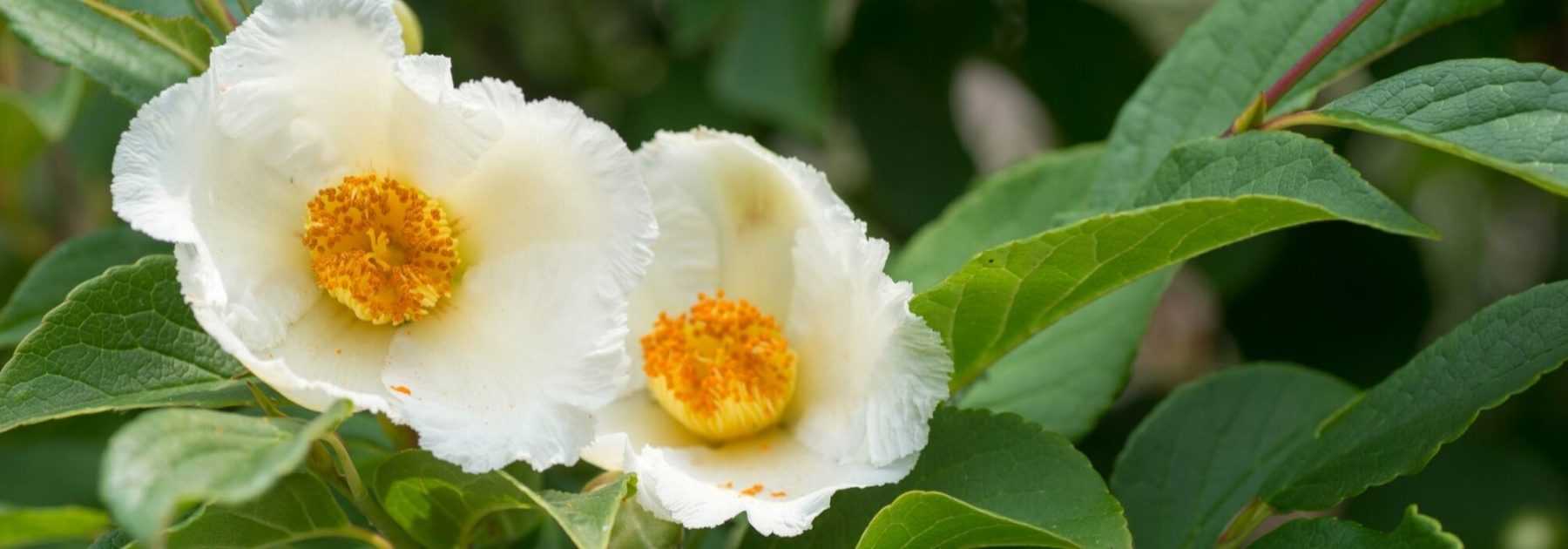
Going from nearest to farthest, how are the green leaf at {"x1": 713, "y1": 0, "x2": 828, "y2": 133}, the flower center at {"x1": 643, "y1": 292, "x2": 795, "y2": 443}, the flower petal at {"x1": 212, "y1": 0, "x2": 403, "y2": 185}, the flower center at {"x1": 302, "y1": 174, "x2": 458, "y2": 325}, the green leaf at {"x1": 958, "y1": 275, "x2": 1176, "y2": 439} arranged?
the flower petal at {"x1": 212, "y1": 0, "x2": 403, "y2": 185} → the flower center at {"x1": 302, "y1": 174, "x2": 458, "y2": 325} → the flower center at {"x1": 643, "y1": 292, "x2": 795, "y2": 443} → the green leaf at {"x1": 958, "y1": 275, "x2": 1176, "y2": 439} → the green leaf at {"x1": 713, "y1": 0, "x2": 828, "y2": 133}

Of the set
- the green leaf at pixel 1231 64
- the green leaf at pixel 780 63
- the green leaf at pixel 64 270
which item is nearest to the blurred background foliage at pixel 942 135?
the green leaf at pixel 780 63

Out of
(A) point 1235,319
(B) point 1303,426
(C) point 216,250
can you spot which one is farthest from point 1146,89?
(A) point 1235,319

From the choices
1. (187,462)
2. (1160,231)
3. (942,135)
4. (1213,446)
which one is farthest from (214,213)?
(942,135)

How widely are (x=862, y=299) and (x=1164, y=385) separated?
1.80m

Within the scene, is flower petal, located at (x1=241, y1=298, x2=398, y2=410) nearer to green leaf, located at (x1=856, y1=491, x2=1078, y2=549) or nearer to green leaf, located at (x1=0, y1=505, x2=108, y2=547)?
green leaf, located at (x1=0, y1=505, x2=108, y2=547)

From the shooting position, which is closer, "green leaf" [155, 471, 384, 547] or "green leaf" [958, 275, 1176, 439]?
"green leaf" [155, 471, 384, 547]

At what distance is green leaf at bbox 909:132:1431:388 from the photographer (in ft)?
3.46

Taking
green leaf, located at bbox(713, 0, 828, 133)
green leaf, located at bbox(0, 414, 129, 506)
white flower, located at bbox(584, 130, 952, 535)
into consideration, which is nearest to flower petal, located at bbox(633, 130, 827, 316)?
white flower, located at bbox(584, 130, 952, 535)

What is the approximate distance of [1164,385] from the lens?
2.90 metres

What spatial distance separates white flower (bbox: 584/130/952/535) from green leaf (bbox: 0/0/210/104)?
1.33 ft

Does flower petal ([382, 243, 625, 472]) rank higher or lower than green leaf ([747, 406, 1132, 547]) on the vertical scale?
higher

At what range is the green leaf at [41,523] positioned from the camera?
81 centimetres

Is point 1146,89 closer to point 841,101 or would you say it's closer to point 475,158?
point 475,158

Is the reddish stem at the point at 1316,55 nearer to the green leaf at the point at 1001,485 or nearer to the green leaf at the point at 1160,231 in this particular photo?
the green leaf at the point at 1160,231
